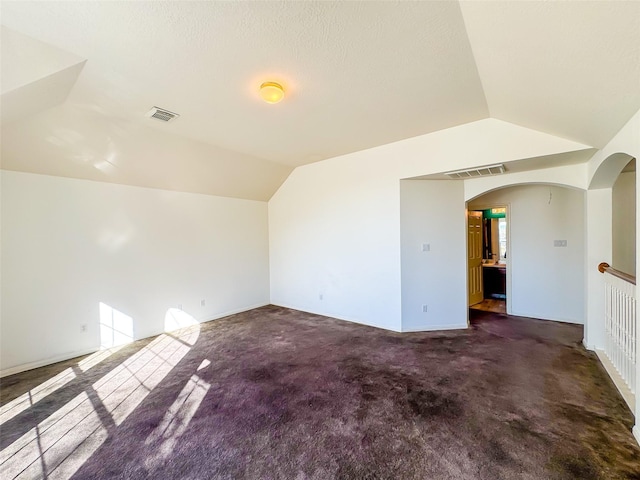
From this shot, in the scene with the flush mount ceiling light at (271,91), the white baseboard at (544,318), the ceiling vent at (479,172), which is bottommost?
the white baseboard at (544,318)

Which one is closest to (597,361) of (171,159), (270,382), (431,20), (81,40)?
(270,382)

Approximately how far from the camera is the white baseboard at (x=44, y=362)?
3.11 meters

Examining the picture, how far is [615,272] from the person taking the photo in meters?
2.72

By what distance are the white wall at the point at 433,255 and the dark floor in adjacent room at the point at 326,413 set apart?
23.7 inches

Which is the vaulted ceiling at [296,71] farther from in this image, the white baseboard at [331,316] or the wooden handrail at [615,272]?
the white baseboard at [331,316]

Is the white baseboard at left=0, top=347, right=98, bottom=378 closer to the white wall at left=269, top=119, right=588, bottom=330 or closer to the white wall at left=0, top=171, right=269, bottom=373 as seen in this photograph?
the white wall at left=0, top=171, right=269, bottom=373

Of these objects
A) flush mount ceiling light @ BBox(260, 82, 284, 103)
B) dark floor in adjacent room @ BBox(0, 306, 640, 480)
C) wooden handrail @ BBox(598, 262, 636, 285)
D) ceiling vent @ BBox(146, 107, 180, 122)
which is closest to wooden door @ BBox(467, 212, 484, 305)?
dark floor in adjacent room @ BBox(0, 306, 640, 480)

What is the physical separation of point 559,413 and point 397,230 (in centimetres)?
266

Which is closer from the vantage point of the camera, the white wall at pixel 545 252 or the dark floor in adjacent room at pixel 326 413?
the dark floor in adjacent room at pixel 326 413

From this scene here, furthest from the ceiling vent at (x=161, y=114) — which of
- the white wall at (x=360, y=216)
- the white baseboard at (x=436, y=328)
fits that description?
the white baseboard at (x=436, y=328)

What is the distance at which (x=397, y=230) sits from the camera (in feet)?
13.8

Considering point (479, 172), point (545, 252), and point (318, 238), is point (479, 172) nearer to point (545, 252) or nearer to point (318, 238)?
point (545, 252)

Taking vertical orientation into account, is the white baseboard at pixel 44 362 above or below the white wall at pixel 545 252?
below

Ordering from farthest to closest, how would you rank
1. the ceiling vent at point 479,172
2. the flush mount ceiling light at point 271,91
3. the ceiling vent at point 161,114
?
1. the ceiling vent at point 479,172
2. the ceiling vent at point 161,114
3. the flush mount ceiling light at point 271,91
